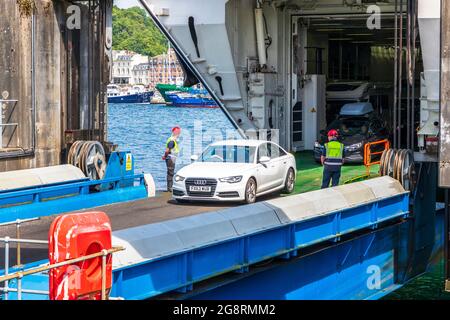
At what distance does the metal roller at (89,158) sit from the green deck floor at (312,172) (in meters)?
4.67

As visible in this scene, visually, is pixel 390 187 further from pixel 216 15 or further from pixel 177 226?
pixel 216 15

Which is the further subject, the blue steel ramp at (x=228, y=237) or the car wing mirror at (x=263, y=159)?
the car wing mirror at (x=263, y=159)

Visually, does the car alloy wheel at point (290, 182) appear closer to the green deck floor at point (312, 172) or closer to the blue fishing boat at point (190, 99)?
the green deck floor at point (312, 172)

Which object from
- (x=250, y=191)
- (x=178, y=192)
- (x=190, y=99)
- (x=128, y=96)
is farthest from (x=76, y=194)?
(x=128, y=96)

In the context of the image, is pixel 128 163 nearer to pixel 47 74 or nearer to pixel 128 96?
pixel 47 74

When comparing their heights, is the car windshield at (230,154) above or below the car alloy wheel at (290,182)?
above

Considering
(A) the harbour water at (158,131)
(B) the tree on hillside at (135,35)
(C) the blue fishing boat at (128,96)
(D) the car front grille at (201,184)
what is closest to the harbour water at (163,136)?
(A) the harbour water at (158,131)

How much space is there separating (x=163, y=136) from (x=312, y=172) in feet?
204

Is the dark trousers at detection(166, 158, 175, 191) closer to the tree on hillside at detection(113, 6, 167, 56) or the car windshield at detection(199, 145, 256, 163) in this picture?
the car windshield at detection(199, 145, 256, 163)

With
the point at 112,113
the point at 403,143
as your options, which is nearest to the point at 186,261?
the point at 403,143

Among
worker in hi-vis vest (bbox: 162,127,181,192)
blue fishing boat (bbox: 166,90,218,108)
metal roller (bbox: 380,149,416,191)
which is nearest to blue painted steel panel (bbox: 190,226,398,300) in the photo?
metal roller (bbox: 380,149,416,191)

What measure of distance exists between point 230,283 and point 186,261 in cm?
103

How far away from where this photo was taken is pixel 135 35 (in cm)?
18212

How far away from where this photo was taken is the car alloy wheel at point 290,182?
2160 cm
